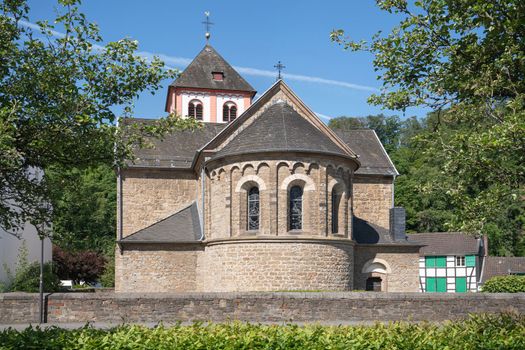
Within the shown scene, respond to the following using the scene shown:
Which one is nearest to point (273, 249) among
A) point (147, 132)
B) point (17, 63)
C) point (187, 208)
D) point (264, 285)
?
point (264, 285)

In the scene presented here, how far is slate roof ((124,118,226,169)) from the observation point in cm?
3256

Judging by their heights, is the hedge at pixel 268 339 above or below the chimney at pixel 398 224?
below

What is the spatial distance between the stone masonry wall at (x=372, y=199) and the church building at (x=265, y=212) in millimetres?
51

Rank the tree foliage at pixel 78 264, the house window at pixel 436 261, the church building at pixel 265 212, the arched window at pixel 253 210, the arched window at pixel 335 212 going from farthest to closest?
the house window at pixel 436 261 < the tree foliage at pixel 78 264 < the arched window at pixel 335 212 < the arched window at pixel 253 210 < the church building at pixel 265 212

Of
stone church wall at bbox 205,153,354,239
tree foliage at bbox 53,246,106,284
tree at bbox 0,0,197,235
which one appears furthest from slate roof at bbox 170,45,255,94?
tree at bbox 0,0,197,235

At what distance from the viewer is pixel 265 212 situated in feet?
85.5

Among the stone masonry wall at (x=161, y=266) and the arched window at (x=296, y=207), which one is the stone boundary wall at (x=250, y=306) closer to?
the arched window at (x=296, y=207)

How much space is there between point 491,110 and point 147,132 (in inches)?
240

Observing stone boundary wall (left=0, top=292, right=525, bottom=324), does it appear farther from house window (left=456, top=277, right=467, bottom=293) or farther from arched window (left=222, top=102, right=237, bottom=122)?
house window (left=456, top=277, right=467, bottom=293)

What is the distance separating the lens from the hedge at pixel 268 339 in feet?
31.0

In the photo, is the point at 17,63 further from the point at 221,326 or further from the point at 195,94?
the point at 195,94

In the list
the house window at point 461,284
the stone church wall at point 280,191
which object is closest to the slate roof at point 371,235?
the stone church wall at point 280,191

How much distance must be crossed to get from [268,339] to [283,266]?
16002mm

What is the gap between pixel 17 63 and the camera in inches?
444
